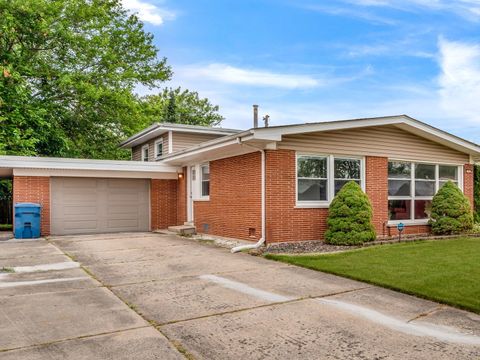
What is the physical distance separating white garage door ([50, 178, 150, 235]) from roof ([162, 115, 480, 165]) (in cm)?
204

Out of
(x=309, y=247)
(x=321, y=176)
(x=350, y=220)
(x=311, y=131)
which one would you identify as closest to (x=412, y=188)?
(x=321, y=176)

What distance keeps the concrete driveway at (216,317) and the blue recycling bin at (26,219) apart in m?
5.67

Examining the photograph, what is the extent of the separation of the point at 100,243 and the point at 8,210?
36.6 feet

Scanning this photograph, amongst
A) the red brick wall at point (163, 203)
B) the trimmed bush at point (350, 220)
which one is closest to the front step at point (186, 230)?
the red brick wall at point (163, 203)

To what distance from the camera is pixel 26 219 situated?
1266 centimetres

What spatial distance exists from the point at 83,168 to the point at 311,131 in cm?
817

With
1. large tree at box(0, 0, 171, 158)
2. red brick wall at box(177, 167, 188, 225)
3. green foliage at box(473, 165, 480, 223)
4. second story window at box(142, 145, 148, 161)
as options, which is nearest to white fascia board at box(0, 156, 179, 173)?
red brick wall at box(177, 167, 188, 225)

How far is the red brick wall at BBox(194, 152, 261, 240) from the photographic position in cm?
1070

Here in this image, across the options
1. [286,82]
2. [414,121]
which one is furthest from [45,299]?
[286,82]

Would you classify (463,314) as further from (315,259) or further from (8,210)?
(8,210)

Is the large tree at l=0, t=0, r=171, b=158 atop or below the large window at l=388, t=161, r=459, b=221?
atop

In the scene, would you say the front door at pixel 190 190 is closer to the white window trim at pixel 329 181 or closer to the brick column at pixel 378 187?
the white window trim at pixel 329 181

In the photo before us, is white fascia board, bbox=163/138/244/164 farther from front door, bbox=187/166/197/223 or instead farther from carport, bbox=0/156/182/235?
carport, bbox=0/156/182/235

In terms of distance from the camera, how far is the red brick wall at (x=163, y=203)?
15750mm
